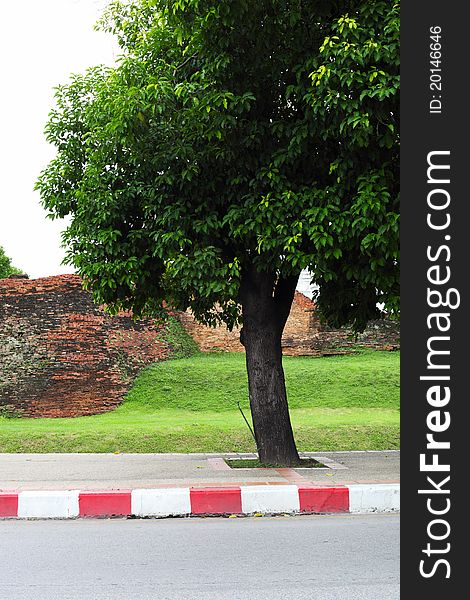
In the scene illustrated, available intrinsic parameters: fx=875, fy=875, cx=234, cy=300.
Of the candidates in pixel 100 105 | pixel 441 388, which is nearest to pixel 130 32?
pixel 100 105

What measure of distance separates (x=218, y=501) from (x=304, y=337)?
48.7 feet

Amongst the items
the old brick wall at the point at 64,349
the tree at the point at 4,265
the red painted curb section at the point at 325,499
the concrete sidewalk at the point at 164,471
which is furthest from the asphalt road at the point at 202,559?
the tree at the point at 4,265

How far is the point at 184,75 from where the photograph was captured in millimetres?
8945

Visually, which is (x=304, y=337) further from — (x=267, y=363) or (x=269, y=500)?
(x=269, y=500)

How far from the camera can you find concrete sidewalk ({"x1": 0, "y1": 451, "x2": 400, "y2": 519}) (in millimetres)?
7203

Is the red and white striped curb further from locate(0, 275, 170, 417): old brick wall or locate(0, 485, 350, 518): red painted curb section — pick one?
locate(0, 275, 170, 417): old brick wall

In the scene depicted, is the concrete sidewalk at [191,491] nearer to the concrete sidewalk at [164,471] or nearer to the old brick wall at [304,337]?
the concrete sidewalk at [164,471]

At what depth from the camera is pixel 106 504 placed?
23.7ft

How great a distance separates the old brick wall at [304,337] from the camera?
2183cm

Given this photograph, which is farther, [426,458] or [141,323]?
[141,323]

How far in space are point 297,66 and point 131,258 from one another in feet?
8.42

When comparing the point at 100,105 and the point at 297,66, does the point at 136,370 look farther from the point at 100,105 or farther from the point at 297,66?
the point at 297,66

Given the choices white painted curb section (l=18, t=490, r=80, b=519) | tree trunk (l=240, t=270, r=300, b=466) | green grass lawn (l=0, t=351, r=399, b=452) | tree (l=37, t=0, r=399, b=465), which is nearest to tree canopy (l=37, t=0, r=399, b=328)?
tree (l=37, t=0, r=399, b=465)

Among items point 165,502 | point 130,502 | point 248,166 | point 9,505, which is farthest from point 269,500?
point 248,166
